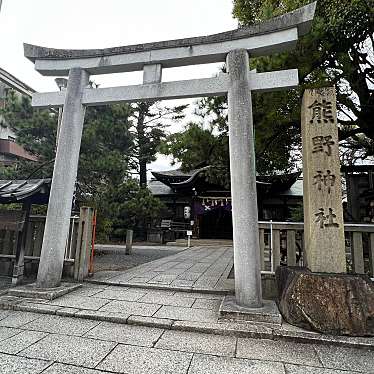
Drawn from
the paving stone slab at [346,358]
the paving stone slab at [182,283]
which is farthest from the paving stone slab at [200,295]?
the paving stone slab at [346,358]

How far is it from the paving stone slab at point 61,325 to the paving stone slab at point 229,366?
1584 mm

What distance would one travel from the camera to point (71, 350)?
111 inches

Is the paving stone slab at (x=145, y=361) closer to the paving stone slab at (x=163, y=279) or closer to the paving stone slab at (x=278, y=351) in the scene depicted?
the paving stone slab at (x=278, y=351)

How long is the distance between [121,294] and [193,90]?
161 inches

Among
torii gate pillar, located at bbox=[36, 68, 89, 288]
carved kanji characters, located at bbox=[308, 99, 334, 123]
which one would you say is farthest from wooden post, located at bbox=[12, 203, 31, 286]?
carved kanji characters, located at bbox=[308, 99, 334, 123]

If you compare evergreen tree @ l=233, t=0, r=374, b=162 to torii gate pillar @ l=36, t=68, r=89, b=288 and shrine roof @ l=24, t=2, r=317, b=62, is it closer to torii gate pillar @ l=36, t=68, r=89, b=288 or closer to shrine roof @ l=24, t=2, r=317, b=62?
shrine roof @ l=24, t=2, r=317, b=62

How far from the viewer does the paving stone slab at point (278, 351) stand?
2766mm

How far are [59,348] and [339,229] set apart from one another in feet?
13.1

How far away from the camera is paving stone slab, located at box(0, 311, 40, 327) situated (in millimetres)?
3492

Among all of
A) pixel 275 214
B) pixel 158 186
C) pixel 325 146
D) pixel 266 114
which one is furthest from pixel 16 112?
pixel 275 214

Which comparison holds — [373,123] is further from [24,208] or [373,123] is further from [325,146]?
[24,208]

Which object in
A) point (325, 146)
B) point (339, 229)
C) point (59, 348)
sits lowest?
point (59, 348)

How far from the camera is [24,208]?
18.0ft

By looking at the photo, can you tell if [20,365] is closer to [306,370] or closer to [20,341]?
[20,341]
